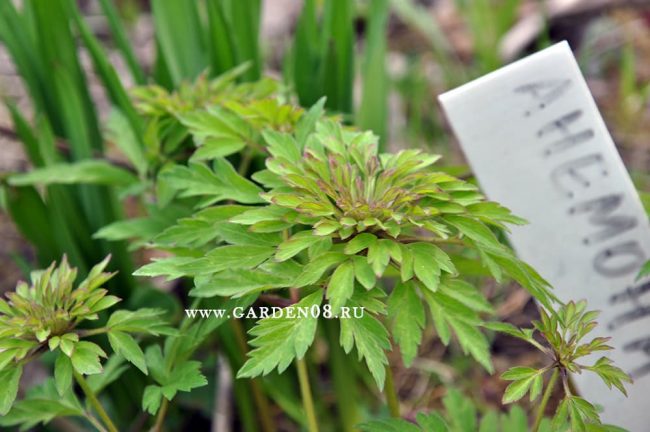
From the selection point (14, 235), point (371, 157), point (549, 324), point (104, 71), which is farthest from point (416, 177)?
point (14, 235)

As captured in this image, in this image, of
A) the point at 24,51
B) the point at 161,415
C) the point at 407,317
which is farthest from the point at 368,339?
the point at 24,51

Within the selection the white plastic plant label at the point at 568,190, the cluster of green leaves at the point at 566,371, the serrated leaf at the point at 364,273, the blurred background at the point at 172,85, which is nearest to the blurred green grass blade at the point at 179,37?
the blurred background at the point at 172,85

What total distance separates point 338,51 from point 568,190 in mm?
437

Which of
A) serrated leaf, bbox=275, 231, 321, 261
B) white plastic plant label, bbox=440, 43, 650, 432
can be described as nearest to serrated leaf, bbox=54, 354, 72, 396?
serrated leaf, bbox=275, 231, 321, 261

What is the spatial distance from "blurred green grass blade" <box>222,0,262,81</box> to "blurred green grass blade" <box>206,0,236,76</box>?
18 mm

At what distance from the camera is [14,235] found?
167 cm

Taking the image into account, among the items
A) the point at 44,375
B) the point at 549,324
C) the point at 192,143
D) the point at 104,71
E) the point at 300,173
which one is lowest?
the point at 549,324

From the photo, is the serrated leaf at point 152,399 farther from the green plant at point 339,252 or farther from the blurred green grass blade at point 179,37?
the blurred green grass blade at point 179,37

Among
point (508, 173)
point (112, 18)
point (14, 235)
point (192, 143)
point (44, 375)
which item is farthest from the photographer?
point (14, 235)

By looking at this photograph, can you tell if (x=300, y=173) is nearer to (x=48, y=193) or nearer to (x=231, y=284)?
(x=231, y=284)

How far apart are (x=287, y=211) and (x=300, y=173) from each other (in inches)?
1.6

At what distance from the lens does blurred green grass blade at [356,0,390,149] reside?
3.79ft

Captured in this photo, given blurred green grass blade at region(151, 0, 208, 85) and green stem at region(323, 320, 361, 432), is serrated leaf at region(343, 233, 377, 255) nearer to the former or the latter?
green stem at region(323, 320, 361, 432)

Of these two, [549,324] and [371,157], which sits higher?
[371,157]
